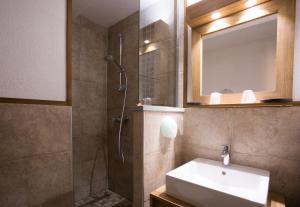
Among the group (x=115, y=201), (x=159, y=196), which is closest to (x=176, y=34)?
(x=159, y=196)

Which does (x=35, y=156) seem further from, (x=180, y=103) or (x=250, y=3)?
(x=250, y=3)

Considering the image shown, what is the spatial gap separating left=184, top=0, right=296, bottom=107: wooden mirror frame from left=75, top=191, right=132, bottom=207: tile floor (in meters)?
1.48

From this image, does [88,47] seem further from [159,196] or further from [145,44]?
[159,196]

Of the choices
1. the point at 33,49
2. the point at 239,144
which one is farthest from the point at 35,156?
the point at 239,144

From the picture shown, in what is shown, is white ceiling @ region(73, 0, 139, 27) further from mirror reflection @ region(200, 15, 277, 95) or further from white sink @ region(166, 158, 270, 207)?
white sink @ region(166, 158, 270, 207)

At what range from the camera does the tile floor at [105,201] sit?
1.90 metres

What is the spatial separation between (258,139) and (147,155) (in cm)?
72

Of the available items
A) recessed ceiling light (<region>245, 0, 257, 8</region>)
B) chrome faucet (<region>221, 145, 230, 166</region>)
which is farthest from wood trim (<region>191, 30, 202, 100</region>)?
chrome faucet (<region>221, 145, 230, 166</region>)

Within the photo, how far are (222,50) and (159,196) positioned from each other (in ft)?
3.72

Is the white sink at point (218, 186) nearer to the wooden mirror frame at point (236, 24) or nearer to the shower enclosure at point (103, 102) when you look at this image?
the wooden mirror frame at point (236, 24)

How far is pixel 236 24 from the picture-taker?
3.92 feet

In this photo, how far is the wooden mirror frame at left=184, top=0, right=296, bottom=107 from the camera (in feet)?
3.25

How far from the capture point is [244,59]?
1.17 m

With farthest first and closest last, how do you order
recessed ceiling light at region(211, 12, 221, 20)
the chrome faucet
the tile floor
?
the tile floor, recessed ceiling light at region(211, 12, 221, 20), the chrome faucet
